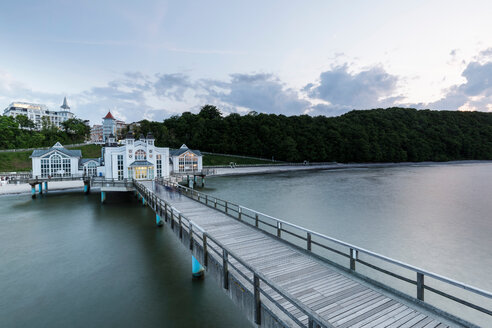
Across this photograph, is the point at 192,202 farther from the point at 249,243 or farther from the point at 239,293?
the point at 239,293

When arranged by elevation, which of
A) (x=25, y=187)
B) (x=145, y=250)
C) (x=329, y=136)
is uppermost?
(x=329, y=136)

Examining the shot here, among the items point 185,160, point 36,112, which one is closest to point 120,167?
point 185,160

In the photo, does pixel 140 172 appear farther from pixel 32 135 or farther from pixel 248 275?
pixel 32 135

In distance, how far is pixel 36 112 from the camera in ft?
413

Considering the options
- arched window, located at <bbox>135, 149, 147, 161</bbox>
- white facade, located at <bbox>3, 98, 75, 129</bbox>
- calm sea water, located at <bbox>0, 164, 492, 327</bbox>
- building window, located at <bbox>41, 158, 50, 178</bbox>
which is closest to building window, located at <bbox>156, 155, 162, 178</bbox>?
arched window, located at <bbox>135, 149, 147, 161</bbox>

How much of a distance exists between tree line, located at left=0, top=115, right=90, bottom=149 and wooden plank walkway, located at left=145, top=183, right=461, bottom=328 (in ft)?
272

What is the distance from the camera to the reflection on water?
10500 mm

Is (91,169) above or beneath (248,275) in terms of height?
above

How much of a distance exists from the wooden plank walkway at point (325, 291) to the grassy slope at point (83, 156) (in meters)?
65.2

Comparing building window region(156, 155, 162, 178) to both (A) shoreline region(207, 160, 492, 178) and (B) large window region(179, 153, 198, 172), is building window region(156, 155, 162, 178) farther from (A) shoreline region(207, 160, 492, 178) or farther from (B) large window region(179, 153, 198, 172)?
(A) shoreline region(207, 160, 492, 178)

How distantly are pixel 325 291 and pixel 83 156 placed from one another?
7957 centimetres

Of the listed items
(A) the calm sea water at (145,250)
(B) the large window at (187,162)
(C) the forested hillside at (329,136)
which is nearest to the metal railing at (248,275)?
(A) the calm sea water at (145,250)

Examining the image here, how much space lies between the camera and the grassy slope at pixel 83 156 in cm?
5288

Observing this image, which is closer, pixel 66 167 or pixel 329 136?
pixel 66 167
